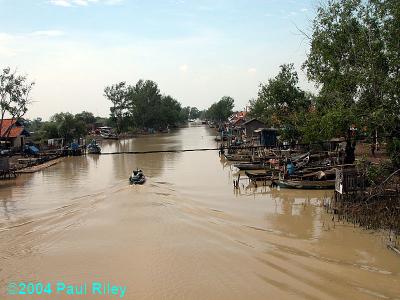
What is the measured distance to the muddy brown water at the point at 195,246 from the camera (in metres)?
10.5

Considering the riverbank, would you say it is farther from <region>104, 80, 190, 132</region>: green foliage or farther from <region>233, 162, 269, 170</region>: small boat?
<region>104, 80, 190, 132</region>: green foliage

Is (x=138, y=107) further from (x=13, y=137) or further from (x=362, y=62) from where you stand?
(x=362, y=62)

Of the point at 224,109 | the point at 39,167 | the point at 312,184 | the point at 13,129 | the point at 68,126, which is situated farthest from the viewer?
the point at 224,109

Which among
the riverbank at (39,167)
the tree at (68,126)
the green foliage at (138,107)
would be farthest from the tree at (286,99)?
the green foliage at (138,107)

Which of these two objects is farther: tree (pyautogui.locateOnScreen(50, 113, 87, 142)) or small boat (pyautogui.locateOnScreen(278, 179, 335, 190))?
tree (pyautogui.locateOnScreen(50, 113, 87, 142))

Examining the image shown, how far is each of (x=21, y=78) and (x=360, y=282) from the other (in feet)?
111

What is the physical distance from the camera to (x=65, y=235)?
50.0ft

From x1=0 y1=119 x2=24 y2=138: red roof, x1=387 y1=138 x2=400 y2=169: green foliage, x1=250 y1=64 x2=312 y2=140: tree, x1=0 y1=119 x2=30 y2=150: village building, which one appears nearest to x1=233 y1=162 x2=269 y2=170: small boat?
x1=250 y1=64 x2=312 y2=140: tree

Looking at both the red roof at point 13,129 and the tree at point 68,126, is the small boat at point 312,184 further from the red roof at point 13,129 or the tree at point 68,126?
the tree at point 68,126

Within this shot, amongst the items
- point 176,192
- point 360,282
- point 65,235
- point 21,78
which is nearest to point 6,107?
point 21,78

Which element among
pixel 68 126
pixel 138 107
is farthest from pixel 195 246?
pixel 138 107

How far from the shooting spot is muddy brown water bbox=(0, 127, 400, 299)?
10477mm

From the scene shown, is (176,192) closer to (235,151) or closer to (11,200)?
(11,200)

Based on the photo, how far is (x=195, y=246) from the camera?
1349 cm
